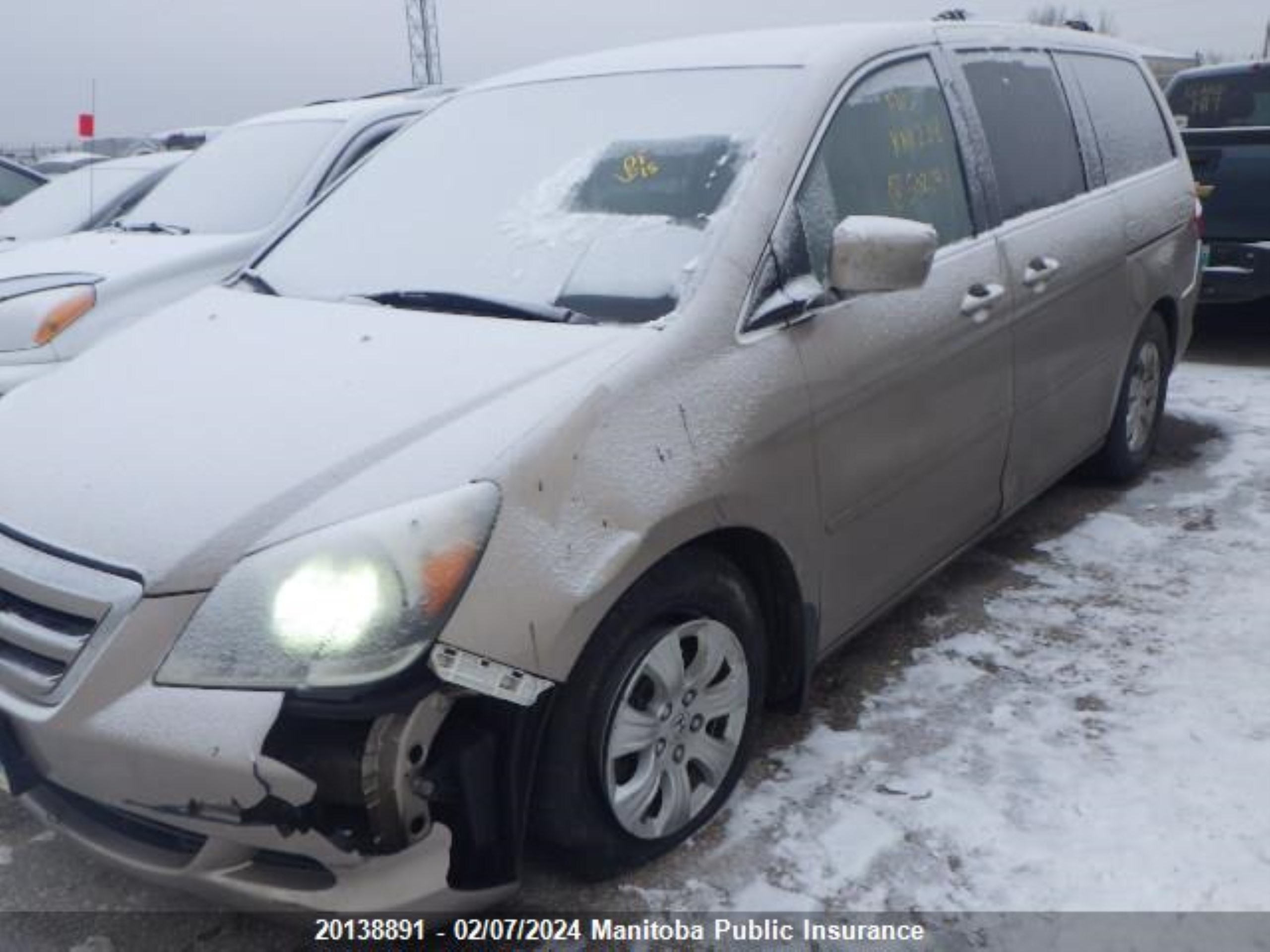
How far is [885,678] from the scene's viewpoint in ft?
10.5

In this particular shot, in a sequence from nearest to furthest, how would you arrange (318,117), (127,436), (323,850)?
(323,850)
(127,436)
(318,117)

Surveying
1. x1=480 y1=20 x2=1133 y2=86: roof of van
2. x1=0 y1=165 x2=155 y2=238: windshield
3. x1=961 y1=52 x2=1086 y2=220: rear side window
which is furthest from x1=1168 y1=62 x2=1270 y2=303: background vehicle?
x1=0 y1=165 x2=155 y2=238: windshield

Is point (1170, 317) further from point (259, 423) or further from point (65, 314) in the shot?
point (65, 314)

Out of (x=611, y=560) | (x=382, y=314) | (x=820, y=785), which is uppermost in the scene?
(x=382, y=314)

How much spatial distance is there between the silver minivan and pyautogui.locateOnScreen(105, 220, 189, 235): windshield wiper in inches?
101

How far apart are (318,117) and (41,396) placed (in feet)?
12.3

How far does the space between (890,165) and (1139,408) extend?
86.7 inches

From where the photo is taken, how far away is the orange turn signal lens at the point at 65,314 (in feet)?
15.3

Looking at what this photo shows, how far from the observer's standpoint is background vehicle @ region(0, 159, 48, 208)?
8969 millimetres

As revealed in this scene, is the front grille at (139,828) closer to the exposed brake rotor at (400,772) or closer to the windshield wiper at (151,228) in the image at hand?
the exposed brake rotor at (400,772)

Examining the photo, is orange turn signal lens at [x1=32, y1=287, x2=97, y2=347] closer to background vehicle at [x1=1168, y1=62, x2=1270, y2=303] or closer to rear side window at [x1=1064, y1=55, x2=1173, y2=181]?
rear side window at [x1=1064, y1=55, x2=1173, y2=181]

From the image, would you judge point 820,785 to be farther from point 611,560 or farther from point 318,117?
point 318,117

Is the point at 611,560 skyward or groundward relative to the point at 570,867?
skyward

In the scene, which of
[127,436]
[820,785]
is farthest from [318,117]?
[820,785]
